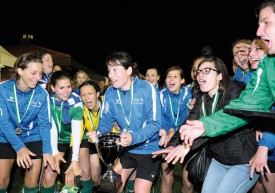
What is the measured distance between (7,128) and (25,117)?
1.06 feet

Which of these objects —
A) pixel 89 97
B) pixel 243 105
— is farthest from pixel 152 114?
pixel 89 97

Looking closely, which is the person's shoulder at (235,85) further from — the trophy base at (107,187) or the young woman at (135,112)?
the trophy base at (107,187)

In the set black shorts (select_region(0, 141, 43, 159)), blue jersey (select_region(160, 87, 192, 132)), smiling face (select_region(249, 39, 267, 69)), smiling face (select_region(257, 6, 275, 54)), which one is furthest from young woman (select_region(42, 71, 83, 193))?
smiling face (select_region(257, 6, 275, 54))

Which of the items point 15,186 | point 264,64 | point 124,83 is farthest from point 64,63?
point 264,64

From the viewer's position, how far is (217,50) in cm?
2830

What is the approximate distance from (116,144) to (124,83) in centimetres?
96

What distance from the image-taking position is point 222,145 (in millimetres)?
2953

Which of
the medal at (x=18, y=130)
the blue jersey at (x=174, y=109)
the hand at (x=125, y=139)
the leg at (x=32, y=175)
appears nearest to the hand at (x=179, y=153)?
the hand at (x=125, y=139)

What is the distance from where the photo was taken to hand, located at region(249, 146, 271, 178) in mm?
2750

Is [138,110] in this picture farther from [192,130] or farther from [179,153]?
[192,130]

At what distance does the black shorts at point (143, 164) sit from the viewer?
364 cm

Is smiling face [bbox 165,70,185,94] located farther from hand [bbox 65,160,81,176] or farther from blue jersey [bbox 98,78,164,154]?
hand [bbox 65,160,81,176]

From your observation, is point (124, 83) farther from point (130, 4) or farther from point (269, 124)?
point (130, 4)

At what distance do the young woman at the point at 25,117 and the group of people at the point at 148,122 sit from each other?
0.01 m
